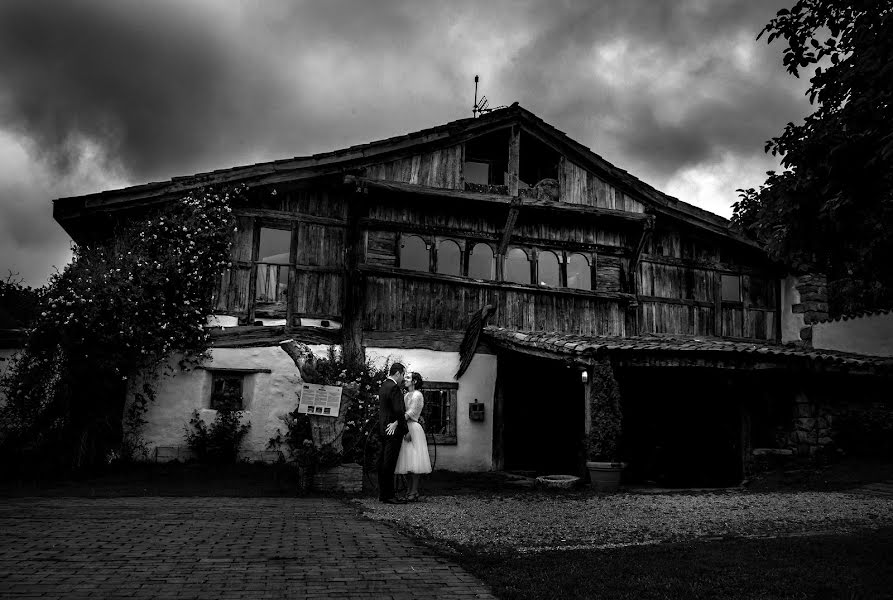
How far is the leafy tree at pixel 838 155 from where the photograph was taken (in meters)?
7.30

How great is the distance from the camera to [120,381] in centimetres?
1337

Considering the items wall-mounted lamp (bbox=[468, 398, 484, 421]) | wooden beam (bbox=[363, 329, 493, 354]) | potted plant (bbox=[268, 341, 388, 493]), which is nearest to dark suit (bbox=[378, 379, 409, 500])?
potted plant (bbox=[268, 341, 388, 493])

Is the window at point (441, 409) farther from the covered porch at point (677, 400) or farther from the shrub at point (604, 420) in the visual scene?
the shrub at point (604, 420)

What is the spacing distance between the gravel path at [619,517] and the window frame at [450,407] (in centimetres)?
450

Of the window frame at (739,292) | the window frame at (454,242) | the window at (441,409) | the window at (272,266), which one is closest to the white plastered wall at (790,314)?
the window frame at (739,292)

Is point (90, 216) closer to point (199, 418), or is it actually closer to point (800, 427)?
point (199, 418)

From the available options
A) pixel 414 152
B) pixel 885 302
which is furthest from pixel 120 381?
pixel 885 302

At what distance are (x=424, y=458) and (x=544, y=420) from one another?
751cm

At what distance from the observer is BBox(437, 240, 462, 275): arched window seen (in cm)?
1655

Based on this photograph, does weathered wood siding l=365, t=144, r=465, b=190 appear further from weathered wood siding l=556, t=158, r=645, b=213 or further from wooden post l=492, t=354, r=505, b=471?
wooden post l=492, t=354, r=505, b=471

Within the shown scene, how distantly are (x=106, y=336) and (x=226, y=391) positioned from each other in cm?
265

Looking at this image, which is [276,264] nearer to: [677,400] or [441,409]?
[441,409]

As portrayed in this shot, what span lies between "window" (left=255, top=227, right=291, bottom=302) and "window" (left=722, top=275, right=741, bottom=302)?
11410 millimetres

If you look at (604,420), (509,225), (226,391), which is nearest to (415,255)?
(509,225)
